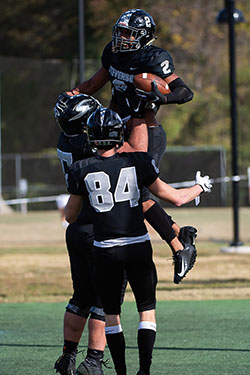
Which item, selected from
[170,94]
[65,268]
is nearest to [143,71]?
[170,94]

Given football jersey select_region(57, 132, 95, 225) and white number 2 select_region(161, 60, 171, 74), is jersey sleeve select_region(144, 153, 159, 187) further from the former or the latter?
white number 2 select_region(161, 60, 171, 74)

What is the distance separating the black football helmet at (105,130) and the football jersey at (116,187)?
3.4 inches

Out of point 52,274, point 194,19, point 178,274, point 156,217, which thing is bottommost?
point 52,274

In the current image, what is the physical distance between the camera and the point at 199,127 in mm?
33906

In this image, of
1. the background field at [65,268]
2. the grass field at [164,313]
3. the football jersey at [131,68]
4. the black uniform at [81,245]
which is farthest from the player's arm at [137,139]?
the background field at [65,268]

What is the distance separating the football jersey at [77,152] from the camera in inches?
220

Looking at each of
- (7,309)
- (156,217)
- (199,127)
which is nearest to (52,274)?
(7,309)

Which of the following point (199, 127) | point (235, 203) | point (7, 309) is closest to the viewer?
point (7, 309)

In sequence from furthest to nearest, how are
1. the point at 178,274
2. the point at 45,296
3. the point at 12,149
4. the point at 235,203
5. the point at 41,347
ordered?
the point at 12,149 < the point at 235,203 < the point at 45,296 < the point at 41,347 < the point at 178,274

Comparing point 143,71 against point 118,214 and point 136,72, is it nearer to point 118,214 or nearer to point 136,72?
point 136,72

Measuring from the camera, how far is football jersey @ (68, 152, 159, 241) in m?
5.07

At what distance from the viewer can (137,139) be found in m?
5.87

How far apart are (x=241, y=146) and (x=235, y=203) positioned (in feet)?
58.1

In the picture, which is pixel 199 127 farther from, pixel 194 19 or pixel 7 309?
pixel 7 309
